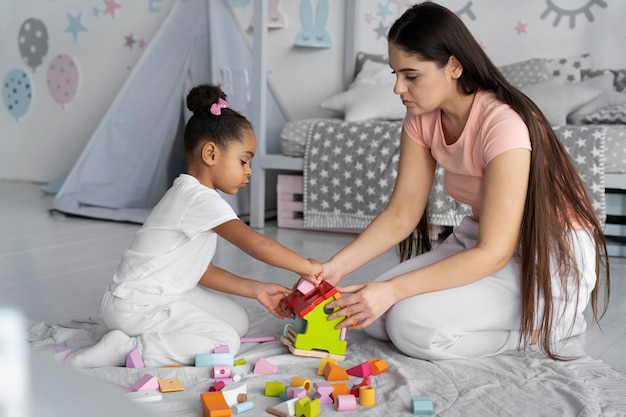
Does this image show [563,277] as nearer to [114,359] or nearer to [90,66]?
[114,359]

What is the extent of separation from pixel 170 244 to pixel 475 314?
2.11 ft

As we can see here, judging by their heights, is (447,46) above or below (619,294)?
above

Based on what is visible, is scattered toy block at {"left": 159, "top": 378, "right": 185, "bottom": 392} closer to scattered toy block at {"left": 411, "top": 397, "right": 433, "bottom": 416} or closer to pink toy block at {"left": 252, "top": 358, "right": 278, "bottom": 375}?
pink toy block at {"left": 252, "top": 358, "right": 278, "bottom": 375}

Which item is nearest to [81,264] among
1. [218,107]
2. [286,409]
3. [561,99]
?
[218,107]

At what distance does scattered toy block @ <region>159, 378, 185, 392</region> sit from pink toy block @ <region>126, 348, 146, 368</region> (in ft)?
0.38

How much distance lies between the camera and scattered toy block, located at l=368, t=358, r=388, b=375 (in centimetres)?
158

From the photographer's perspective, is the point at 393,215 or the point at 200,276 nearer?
the point at 200,276

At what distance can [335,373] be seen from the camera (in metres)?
1.54

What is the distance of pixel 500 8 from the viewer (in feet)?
11.9

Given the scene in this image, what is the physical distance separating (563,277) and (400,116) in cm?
189

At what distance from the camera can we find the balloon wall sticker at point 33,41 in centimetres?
486

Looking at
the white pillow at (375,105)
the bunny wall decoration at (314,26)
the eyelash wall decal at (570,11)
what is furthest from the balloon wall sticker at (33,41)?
the eyelash wall decal at (570,11)

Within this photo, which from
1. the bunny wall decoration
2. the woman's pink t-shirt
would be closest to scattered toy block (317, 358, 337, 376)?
the woman's pink t-shirt

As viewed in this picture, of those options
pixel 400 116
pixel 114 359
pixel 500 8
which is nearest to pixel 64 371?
pixel 114 359
